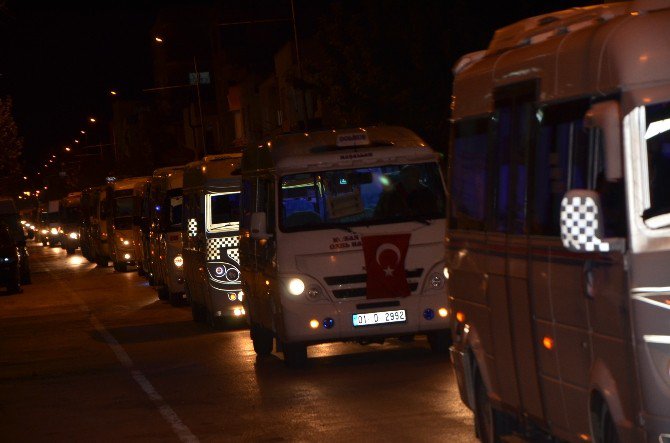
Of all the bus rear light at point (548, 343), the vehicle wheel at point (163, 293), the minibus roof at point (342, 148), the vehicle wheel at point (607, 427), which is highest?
the minibus roof at point (342, 148)

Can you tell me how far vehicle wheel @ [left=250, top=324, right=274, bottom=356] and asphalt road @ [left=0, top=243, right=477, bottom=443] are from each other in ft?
0.62

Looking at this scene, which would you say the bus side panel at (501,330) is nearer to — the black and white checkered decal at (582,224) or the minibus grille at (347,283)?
the black and white checkered decal at (582,224)

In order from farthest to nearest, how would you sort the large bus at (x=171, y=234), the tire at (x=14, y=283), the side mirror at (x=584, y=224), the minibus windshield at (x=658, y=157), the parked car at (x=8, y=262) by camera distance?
the tire at (x=14, y=283)
the parked car at (x=8, y=262)
the large bus at (x=171, y=234)
the minibus windshield at (x=658, y=157)
the side mirror at (x=584, y=224)

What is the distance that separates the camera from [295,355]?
16.4m

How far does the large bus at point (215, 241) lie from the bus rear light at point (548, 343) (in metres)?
13.7

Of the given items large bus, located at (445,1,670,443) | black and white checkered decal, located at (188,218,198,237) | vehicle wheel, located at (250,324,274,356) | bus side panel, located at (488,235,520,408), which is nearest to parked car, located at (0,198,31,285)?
black and white checkered decal, located at (188,218,198,237)

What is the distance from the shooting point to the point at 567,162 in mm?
7617

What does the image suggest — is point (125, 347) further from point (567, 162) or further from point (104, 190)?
point (104, 190)

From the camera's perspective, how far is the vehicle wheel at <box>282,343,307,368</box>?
53.5 feet

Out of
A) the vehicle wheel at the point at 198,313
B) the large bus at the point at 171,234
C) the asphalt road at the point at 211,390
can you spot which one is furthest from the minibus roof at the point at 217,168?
the large bus at the point at 171,234

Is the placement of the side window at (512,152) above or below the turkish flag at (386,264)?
above

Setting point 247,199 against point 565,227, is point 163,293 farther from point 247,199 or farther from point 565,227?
point 565,227

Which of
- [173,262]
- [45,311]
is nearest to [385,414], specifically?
[173,262]

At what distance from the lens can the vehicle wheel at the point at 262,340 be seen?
17828 millimetres
